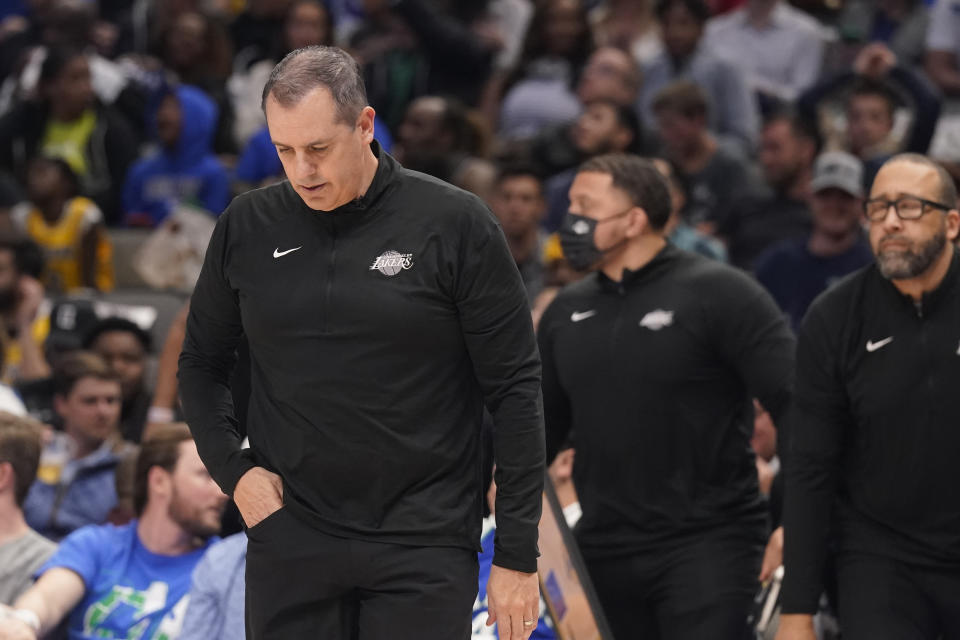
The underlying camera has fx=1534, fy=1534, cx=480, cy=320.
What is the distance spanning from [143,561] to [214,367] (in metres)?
2.31

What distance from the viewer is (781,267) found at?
297 inches

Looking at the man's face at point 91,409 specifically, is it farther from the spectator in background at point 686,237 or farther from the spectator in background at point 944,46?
the spectator in background at point 944,46

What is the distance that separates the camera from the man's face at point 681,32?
1022 cm

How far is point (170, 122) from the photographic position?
10.3 m

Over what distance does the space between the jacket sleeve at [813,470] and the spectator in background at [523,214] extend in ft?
12.0

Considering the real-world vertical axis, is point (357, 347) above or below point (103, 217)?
above

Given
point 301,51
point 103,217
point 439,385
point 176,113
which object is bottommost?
point 103,217

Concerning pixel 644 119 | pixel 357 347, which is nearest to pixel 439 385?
pixel 357 347

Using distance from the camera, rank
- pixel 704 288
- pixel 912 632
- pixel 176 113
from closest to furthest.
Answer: pixel 912 632 < pixel 704 288 < pixel 176 113

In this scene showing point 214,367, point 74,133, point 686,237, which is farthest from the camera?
point 74,133

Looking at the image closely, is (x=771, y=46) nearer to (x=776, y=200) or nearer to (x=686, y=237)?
(x=776, y=200)

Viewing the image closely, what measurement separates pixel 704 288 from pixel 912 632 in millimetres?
1280

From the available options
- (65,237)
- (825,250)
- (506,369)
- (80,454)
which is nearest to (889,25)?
(825,250)

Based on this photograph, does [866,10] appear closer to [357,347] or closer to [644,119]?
[644,119]
